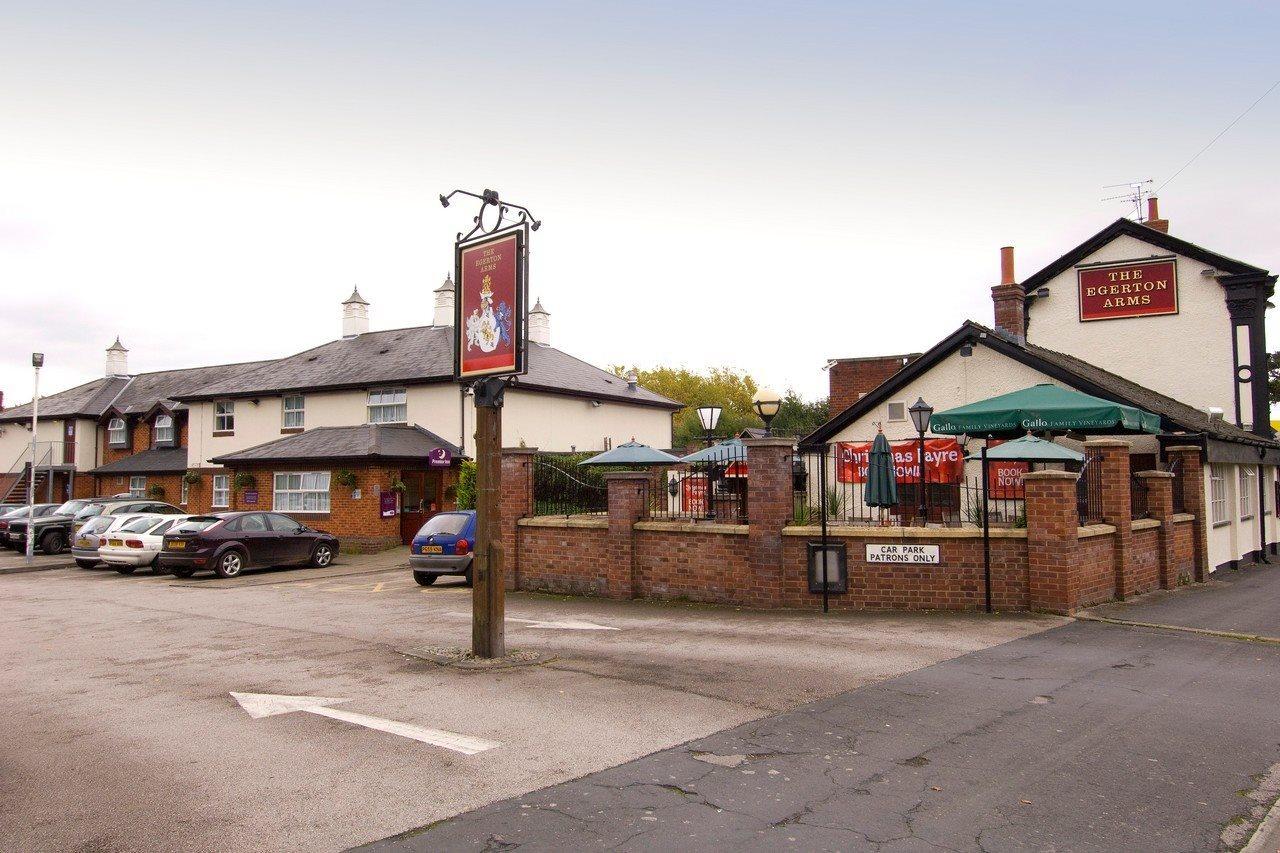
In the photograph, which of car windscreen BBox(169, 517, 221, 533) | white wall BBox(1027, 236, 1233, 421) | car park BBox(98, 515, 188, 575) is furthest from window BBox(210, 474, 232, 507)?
white wall BBox(1027, 236, 1233, 421)

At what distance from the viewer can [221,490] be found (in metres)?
33.3

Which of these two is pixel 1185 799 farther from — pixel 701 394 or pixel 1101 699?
pixel 701 394

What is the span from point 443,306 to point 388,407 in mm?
5605

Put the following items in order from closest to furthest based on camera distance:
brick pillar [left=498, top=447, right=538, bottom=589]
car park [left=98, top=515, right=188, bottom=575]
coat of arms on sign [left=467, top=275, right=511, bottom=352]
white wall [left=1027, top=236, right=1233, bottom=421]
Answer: coat of arms on sign [left=467, top=275, right=511, bottom=352]
brick pillar [left=498, top=447, right=538, bottom=589]
car park [left=98, top=515, right=188, bottom=575]
white wall [left=1027, top=236, right=1233, bottom=421]

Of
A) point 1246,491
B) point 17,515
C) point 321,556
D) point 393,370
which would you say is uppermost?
point 393,370

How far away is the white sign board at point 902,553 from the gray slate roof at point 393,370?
1787 cm

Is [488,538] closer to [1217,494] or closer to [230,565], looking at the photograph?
[230,565]

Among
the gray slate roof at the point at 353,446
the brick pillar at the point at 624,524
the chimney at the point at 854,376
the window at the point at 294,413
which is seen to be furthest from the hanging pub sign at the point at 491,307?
the window at the point at 294,413

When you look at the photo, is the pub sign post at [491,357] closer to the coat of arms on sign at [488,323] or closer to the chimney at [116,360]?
the coat of arms on sign at [488,323]

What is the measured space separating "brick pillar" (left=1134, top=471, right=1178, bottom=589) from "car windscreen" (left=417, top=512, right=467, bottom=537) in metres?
12.4

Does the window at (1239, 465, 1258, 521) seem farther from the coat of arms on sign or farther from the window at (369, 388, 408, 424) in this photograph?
the window at (369, 388, 408, 424)

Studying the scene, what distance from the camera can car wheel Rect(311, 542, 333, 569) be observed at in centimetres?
2258

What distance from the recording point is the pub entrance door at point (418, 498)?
1083 inches

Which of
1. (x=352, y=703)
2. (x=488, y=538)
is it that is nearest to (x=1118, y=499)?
(x=488, y=538)
